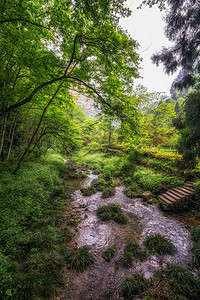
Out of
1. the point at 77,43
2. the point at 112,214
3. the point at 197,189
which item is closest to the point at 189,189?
the point at 197,189

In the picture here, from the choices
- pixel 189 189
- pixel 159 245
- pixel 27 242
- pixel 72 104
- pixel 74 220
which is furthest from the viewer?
pixel 72 104

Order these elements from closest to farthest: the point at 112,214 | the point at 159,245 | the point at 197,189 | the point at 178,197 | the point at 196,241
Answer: the point at 159,245 → the point at 196,241 → the point at 112,214 → the point at 178,197 → the point at 197,189

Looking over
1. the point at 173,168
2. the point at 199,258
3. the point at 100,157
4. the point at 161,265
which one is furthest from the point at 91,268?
the point at 100,157

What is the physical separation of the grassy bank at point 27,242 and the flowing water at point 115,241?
1.86 feet

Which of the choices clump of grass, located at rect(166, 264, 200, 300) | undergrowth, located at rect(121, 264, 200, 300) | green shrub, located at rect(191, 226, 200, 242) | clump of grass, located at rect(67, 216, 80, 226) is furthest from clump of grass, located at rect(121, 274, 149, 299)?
clump of grass, located at rect(67, 216, 80, 226)

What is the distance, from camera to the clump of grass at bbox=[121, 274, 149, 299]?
2801 millimetres

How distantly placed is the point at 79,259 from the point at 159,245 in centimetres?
288

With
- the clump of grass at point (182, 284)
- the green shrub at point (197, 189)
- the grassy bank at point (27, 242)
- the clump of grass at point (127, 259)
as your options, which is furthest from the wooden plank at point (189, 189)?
the grassy bank at point (27, 242)

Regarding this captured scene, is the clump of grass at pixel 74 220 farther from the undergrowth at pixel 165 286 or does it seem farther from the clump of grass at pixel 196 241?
the clump of grass at pixel 196 241

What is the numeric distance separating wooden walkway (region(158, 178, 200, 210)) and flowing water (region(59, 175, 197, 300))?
0.57 meters

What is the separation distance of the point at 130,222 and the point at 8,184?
246 inches

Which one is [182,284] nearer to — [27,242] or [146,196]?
[27,242]

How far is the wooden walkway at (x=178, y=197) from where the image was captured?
6.36 metres

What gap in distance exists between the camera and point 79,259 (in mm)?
3600
